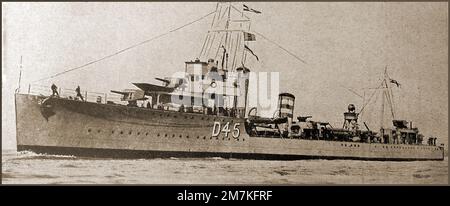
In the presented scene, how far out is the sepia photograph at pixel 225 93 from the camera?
4.84 meters

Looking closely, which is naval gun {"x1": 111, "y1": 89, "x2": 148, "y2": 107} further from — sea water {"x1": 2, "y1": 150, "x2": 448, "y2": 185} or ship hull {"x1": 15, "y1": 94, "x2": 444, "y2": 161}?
sea water {"x1": 2, "y1": 150, "x2": 448, "y2": 185}

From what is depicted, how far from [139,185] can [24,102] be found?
1268 mm

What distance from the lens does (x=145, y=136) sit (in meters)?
5.02

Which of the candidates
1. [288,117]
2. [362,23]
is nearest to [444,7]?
[362,23]

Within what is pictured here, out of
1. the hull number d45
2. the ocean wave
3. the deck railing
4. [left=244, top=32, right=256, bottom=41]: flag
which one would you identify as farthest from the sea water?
[left=244, top=32, right=256, bottom=41]: flag

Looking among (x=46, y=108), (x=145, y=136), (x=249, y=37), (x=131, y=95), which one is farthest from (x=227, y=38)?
(x=46, y=108)

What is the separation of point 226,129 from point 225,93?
1.15 feet

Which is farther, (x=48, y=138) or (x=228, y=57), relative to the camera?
(x=228, y=57)

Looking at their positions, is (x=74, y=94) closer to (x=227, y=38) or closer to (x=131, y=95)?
(x=131, y=95)

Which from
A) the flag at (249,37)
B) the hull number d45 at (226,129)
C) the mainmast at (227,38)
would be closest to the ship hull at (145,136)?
the hull number d45 at (226,129)

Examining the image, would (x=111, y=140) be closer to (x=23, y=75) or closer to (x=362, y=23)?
(x=23, y=75)

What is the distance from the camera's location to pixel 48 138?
15.8 feet
